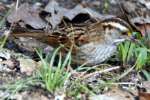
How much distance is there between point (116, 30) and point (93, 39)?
231mm

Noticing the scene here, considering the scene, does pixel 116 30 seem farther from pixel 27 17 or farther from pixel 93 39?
pixel 27 17

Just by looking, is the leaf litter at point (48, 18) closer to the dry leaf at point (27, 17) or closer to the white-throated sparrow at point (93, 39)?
the dry leaf at point (27, 17)

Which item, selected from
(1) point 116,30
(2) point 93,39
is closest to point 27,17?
(2) point 93,39

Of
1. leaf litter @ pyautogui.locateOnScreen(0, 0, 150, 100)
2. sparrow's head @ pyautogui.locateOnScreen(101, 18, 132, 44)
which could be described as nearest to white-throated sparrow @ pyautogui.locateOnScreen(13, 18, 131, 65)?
sparrow's head @ pyautogui.locateOnScreen(101, 18, 132, 44)

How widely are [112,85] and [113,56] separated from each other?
58 centimetres

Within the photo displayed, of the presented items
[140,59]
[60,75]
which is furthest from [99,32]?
[60,75]

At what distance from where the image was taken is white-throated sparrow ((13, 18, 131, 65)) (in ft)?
15.4

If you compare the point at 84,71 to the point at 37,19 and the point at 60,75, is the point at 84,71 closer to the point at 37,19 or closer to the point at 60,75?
the point at 60,75

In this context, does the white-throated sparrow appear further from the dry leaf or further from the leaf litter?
the dry leaf

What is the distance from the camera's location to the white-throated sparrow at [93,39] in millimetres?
4699

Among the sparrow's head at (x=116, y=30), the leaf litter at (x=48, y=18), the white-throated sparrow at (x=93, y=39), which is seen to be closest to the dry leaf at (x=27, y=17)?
the leaf litter at (x=48, y=18)

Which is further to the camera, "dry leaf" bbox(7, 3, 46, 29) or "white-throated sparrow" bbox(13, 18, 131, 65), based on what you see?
"dry leaf" bbox(7, 3, 46, 29)

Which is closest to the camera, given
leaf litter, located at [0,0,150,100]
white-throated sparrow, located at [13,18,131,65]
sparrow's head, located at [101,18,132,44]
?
white-throated sparrow, located at [13,18,131,65]

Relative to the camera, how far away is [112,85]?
4.47m
